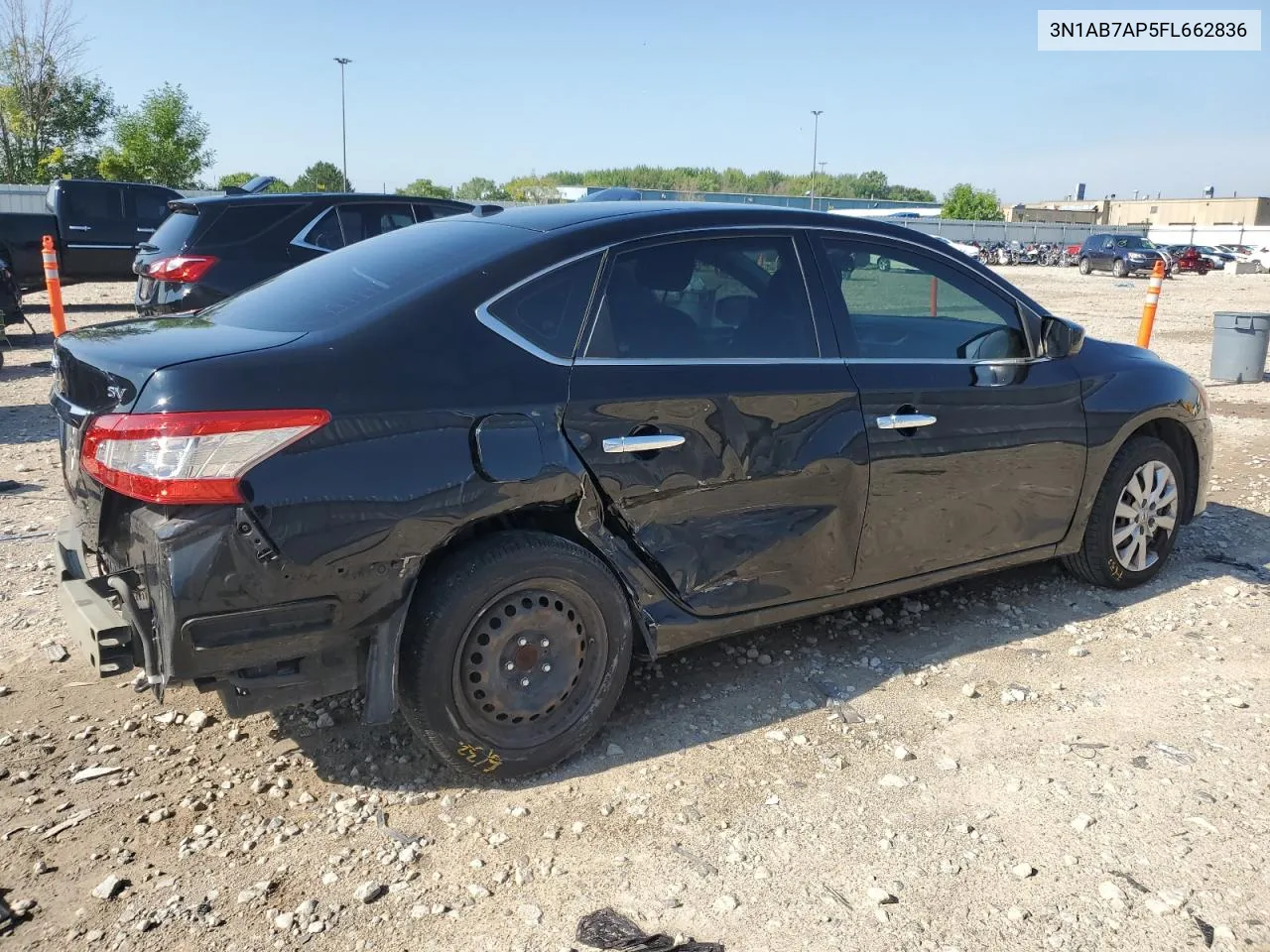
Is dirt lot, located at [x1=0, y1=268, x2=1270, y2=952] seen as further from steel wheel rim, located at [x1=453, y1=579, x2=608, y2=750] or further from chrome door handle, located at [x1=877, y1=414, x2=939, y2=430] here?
chrome door handle, located at [x1=877, y1=414, x2=939, y2=430]

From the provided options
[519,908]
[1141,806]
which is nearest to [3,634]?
[519,908]

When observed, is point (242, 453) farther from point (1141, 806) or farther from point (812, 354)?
point (1141, 806)

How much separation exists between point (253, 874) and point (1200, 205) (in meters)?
120

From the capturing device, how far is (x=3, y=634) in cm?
426

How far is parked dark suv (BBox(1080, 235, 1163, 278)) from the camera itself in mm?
38156

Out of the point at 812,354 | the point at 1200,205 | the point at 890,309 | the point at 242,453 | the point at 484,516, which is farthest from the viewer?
the point at 1200,205

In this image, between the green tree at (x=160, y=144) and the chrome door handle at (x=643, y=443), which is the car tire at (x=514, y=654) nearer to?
the chrome door handle at (x=643, y=443)

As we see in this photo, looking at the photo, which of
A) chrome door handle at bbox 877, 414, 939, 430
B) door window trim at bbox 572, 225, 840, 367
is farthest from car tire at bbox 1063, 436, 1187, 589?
door window trim at bbox 572, 225, 840, 367

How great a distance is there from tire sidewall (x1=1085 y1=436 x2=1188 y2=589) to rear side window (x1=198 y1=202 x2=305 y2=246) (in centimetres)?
735

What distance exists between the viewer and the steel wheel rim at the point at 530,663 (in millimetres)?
3135

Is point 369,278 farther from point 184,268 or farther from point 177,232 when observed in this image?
point 177,232

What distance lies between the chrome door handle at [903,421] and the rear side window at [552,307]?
1239 millimetres

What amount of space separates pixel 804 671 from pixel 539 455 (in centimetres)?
163

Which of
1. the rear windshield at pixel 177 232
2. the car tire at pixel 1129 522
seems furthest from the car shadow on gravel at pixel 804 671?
the rear windshield at pixel 177 232
